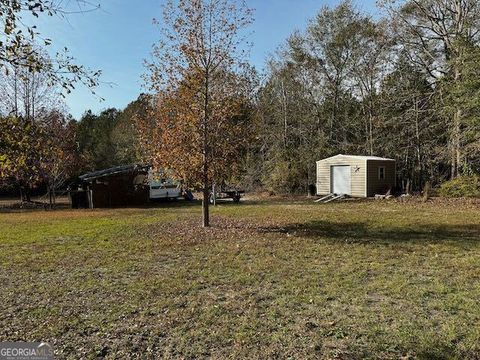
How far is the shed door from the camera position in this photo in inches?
859

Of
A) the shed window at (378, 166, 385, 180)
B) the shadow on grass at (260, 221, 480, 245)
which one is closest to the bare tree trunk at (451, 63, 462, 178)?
the shed window at (378, 166, 385, 180)

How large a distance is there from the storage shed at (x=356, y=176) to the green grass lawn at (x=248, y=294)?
1099 centimetres

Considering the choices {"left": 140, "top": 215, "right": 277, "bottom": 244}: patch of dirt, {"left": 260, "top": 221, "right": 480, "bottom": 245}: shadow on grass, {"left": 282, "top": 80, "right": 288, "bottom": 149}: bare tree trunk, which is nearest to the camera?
{"left": 260, "top": 221, "right": 480, "bottom": 245}: shadow on grass

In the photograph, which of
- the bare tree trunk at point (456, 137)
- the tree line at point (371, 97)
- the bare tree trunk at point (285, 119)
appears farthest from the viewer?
the bare tree trunk at point (285, 119)

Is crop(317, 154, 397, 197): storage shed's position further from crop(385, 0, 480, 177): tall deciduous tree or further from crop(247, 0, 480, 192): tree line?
crop(385, 0, 480, 177): tall deciduous tree

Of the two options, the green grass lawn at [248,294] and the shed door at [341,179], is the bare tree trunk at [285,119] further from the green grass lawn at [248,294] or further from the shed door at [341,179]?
the green grass lawn at [248,294]

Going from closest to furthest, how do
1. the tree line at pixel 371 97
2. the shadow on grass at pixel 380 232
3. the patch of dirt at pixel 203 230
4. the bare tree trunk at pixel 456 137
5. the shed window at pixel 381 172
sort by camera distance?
the shadow on grass at pixel 380 232
the patch of dirt at pixel 203 230
the bare tree trunk at pixel 456 137
the tree line at pixel 371 97
the shed window at pixel 381 172

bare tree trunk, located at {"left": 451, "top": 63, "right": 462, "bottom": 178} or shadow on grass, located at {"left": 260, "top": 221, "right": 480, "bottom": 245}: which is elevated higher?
bare tree trunk, located at {"left": 451, "top": 63, "right": 462, "bottom": 178}

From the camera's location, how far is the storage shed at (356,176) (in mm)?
20891

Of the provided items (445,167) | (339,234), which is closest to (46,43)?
(339,234)

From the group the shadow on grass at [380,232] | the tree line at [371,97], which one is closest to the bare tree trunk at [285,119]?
the tree line at [371,97]

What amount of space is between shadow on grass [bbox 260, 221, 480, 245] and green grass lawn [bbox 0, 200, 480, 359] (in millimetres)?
69

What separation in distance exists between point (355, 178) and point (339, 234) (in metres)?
12.3

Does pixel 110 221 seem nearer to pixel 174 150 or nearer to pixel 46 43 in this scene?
pixel 174 150
